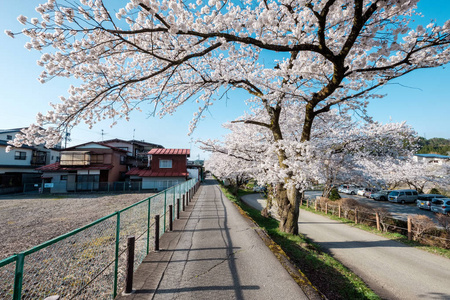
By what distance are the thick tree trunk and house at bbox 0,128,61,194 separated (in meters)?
31.0

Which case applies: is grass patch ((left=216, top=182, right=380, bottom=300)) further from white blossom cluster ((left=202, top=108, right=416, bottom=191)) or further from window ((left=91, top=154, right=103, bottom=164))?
window ((left=91, top=154, right=103, bottom=164))

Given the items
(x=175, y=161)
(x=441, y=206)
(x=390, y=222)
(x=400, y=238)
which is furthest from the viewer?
(x=175, y=161)

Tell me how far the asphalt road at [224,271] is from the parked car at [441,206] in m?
21.5

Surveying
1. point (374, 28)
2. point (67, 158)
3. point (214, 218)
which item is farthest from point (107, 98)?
point (67, 158)

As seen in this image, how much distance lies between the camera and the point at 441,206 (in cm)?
1822

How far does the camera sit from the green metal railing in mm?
2379

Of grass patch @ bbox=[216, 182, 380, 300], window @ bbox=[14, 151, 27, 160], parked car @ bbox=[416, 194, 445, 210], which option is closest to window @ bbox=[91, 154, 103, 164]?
window @ bbox=[14, 151, 27, 160]

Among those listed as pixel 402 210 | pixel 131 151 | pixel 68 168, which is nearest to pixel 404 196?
pixel 402 210

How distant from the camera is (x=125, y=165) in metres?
32.6

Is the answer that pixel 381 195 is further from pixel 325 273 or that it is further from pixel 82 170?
pixel 82 170

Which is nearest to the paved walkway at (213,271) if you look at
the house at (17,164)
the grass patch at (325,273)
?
the grass patch at (325,273)

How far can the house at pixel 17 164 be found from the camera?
25328mm

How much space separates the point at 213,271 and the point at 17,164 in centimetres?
A: 3571

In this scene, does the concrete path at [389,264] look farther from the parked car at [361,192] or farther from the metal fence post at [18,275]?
the parked car at [361,192]
